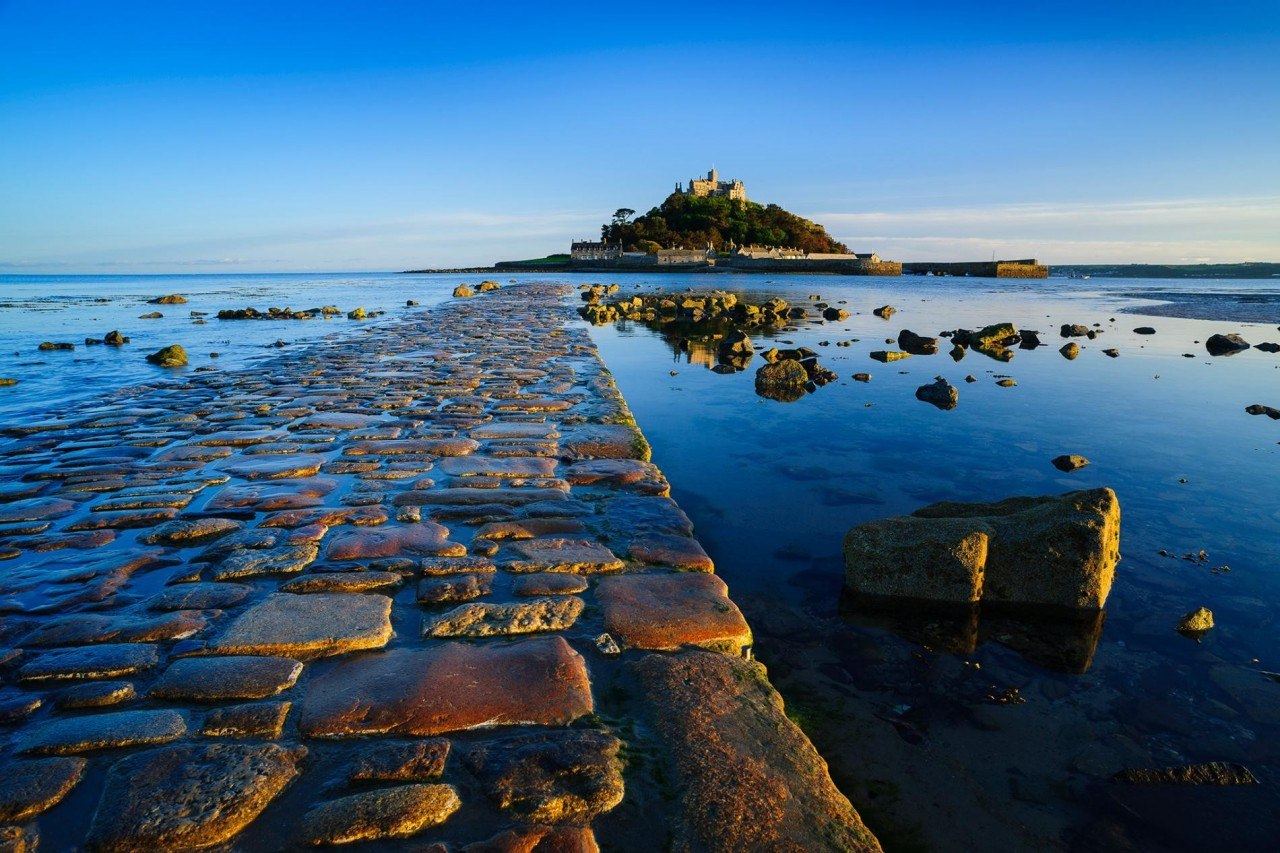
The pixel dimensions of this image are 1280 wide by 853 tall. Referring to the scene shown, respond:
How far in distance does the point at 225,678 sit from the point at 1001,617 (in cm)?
345

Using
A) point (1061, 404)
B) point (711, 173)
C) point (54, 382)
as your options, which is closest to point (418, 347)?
point (54, 382)

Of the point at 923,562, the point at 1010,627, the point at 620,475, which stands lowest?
the point at 1010,627

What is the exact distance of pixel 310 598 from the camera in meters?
2.72

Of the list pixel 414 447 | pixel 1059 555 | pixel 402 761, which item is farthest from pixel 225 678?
pixel 1059 555

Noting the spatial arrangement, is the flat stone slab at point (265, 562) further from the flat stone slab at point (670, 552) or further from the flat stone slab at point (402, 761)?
the flat stone slab at point (670, 552)


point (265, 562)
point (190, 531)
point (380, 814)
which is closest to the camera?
point (380, 814)

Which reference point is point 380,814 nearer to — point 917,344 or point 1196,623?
point 1196,623

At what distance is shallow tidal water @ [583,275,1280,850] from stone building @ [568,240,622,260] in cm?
10241

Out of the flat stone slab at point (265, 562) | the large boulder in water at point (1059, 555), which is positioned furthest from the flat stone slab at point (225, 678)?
the large boulder in water at point (1059, 555)

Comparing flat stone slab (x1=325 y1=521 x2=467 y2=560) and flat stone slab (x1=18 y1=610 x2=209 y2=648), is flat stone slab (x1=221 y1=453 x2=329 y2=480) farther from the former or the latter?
flat stone slab (x1=18 y1=610 x2=209 y2=648)

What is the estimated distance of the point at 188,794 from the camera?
1685mm

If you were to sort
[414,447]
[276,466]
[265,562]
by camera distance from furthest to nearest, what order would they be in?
[414,447] < [276,466] < [265,562]

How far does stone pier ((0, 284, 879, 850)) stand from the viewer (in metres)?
1.66

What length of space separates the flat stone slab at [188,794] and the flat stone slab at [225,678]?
252 millimetres
